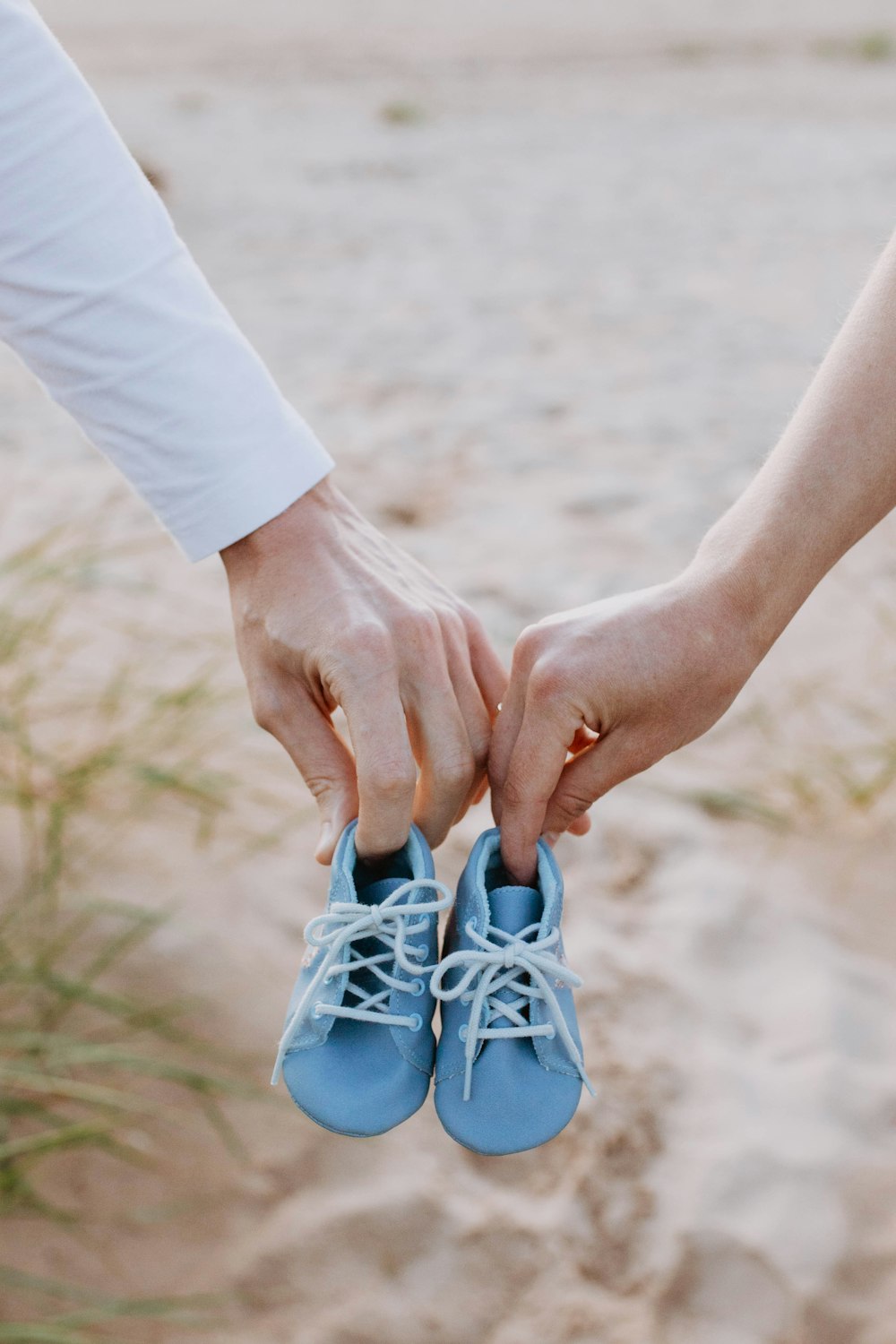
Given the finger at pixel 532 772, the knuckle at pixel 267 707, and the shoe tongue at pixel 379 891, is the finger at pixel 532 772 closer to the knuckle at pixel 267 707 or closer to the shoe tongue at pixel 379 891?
the shoe tongue at pixel 379 891

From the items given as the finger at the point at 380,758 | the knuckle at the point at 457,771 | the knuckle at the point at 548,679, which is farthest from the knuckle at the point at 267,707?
the knuckle at the point at 548,679

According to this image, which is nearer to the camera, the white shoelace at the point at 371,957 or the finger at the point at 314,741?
the white shoelace at the point at 371,957

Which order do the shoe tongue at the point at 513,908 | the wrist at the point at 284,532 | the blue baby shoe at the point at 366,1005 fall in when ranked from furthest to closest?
the wrist at the point at 284,532, the shoe tongue at the point at 513,908, the blue baby shoe at the point at 366,1005

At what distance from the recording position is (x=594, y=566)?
121 inches

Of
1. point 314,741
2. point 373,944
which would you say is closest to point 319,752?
point 314,741

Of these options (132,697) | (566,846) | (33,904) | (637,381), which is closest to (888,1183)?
(566,846)

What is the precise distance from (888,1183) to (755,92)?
43.0ft

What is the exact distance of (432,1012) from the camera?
53.9 inches

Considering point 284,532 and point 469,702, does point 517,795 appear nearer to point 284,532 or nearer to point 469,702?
point 469,702

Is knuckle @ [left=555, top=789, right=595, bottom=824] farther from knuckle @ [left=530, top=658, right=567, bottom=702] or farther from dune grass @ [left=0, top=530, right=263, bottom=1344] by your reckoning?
dune grass @ [left=0, top=530, right=263, bottom=1344]

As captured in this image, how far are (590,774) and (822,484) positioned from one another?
45 cm

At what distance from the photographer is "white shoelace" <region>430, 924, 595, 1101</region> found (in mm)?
1294

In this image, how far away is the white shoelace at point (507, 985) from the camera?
50.9 inches

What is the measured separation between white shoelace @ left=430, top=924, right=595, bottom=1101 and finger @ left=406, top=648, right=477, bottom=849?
19 centimetres
